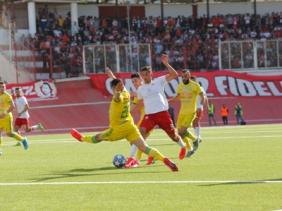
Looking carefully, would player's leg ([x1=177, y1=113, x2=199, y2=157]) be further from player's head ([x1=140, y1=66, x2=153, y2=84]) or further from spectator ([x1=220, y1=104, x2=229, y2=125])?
spectator ([x1=220, y1=104, x2=229, y2=125])

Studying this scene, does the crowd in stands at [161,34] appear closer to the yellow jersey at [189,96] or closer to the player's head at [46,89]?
the player's head at [46,89]

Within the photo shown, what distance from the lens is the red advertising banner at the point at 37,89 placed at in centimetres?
4281

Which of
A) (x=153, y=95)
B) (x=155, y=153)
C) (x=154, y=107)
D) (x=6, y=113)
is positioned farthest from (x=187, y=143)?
(x=6, y=113)

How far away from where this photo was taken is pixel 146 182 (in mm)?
12930

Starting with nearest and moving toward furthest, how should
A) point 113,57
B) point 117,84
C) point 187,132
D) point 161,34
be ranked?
1. point 117,84
2. point 187,132
3. point 113,57
4. point 161,34

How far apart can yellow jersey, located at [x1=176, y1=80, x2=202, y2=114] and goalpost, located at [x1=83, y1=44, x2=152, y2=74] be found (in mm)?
23606

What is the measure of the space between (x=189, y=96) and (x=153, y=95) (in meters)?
3.40

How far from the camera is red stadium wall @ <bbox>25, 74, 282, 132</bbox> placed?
141ft

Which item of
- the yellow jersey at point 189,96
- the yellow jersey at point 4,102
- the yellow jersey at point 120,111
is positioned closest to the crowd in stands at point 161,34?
the yellow jersey at point 4,102

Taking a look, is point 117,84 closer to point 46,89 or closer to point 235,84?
point 46,89

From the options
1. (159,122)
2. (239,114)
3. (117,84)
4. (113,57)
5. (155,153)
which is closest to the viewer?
(117,84)

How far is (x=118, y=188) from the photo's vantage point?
40.2 feet

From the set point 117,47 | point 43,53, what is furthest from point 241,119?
point 43,53

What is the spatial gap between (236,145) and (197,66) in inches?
991
